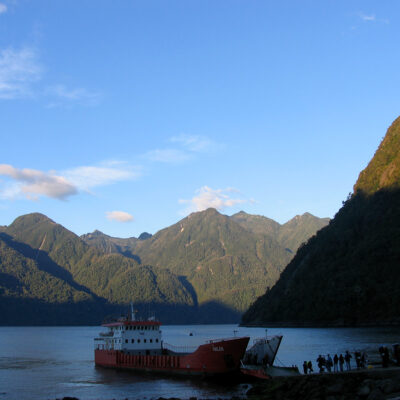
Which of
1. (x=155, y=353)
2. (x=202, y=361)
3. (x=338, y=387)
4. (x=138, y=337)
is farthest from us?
(x=138, y=337)

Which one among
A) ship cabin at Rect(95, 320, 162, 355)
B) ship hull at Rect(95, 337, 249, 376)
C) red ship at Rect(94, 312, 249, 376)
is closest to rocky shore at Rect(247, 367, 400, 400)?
ship hull at Rect(95, 337, 249, 376)

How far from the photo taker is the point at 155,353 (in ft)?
250

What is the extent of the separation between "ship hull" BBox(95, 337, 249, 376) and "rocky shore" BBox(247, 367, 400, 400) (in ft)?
30.2

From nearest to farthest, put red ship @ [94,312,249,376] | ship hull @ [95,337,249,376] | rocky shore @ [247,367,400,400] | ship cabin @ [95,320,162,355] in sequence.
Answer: rocky shore @ [247,367,400,400], ship hull @ [95,337,249,376], red ship @ [94,312,249,376], ship cabin @ [95,320,162,355]

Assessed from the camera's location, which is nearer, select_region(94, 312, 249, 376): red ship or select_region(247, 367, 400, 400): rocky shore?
select_region(247, 367, 400, 400): rocky shore

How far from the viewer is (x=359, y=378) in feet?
140

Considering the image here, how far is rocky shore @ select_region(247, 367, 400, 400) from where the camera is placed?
3883cm

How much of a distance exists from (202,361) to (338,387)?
22.7m

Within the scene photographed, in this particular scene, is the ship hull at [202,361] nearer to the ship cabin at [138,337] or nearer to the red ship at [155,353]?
the red ship at [155,353]

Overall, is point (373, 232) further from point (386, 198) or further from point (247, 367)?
point (247, 367)

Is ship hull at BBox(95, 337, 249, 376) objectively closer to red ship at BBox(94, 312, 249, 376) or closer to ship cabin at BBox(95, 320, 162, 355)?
red ship at BBox(94, 312, 249, 376)

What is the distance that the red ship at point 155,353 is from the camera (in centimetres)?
5984

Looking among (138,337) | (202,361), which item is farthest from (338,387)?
(138,337)

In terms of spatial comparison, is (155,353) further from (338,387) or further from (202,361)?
(338,387)
